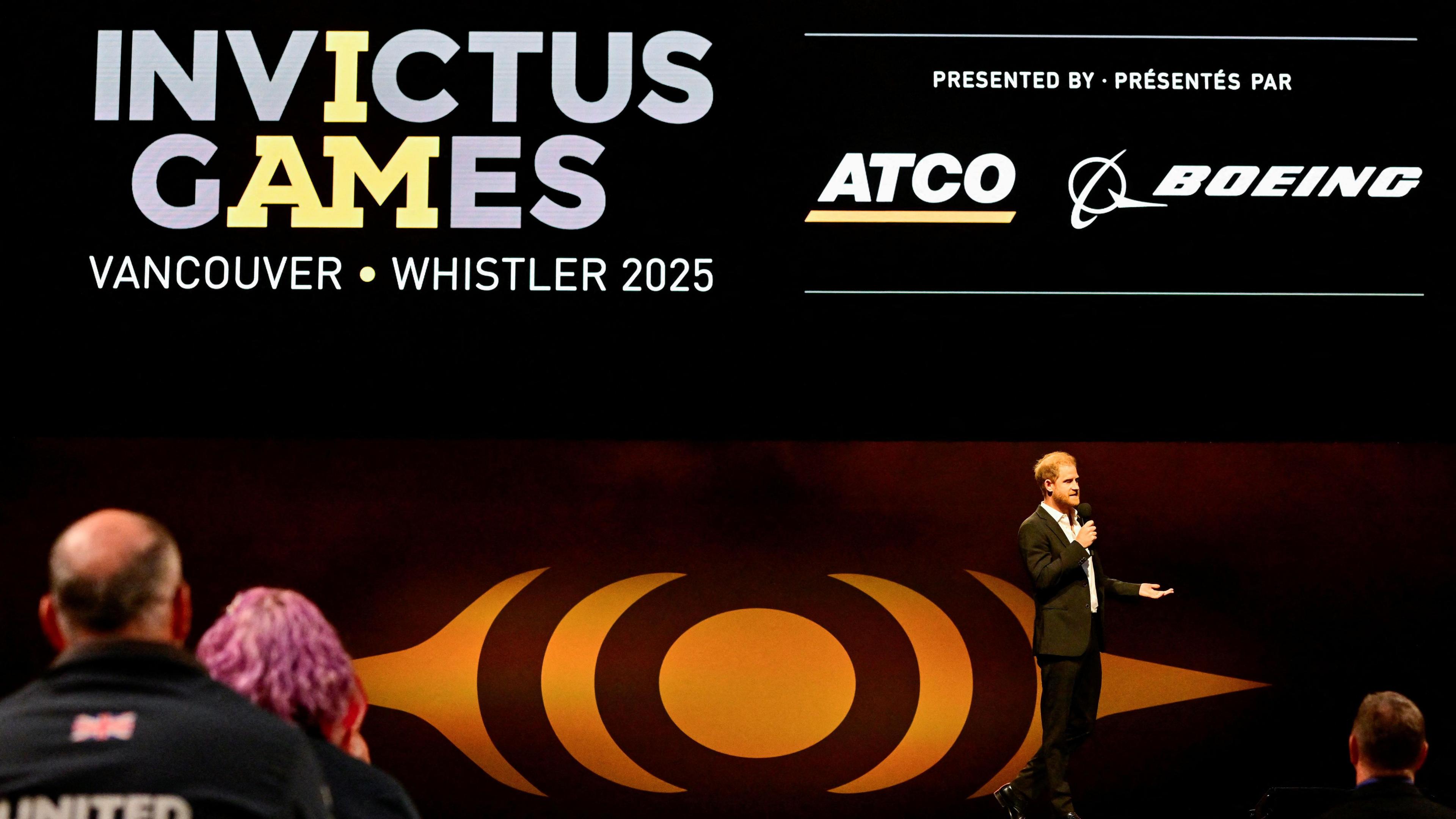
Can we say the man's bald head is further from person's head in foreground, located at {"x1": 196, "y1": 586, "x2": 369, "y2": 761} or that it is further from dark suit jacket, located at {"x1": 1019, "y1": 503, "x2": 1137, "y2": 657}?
dark suit jacket, located at {"x1": 1019, "y1": 503, "x2": 1137, "y2": 657}

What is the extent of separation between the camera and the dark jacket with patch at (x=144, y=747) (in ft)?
4.94

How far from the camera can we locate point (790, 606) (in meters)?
5.74

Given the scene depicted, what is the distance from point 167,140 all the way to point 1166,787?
4.89 meters

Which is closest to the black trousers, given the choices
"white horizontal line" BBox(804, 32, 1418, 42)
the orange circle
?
the orange circle

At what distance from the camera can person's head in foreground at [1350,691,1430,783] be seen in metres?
2.47

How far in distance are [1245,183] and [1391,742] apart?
3.53 metres

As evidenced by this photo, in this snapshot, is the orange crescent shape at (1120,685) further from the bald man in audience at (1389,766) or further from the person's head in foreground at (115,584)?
the person's head in foreground at (115,584)

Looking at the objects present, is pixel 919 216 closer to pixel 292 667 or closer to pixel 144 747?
pixel 292 667

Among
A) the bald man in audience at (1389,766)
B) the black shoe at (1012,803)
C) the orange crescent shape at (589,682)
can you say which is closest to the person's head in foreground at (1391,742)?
the bald man in audience at (1389,766)

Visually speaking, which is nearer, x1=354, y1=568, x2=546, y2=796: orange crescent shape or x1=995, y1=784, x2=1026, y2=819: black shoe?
x1=995, y1=784, x2=1026, y2=819: black shoe

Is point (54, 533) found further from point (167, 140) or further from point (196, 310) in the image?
point (167, 140)

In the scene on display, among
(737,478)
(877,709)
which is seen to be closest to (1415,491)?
(877,709)

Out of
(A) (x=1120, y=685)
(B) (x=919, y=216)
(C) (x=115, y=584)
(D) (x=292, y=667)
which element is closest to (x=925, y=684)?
(A) (x=1120, y=685)

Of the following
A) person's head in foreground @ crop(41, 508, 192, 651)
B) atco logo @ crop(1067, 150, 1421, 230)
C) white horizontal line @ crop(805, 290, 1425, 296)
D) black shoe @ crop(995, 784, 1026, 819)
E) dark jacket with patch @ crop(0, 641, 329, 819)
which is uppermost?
atco logo @ crop(1067, 150, 1421, 230)
